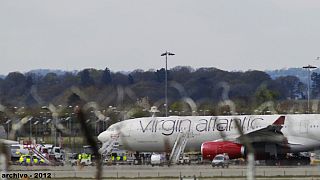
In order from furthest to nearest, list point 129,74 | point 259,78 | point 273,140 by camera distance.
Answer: point 259,78 < point 129,74 < point 273,140

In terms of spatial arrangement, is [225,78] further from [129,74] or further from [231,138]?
[231,138]

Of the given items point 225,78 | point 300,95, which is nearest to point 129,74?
point 225,78

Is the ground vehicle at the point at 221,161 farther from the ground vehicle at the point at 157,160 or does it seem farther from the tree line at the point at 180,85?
the ground vehicle at the point at 157,160

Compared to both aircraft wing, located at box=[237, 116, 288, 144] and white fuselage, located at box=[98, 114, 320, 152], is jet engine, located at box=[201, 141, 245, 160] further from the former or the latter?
aircraft wing, located at box=[237, 116, 288, 144]

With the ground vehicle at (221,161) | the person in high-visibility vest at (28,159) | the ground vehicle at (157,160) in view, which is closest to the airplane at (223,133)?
the ground vehicle at (221,161)

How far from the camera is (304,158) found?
6181 cm

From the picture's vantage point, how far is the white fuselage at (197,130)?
201 feet

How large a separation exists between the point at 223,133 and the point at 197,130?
4.58 metres

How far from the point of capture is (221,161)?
57.3 meters

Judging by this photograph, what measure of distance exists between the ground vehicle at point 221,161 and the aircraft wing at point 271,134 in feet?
10.9

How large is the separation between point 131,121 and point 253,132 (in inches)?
413

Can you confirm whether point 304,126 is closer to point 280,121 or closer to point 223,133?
point 280,121

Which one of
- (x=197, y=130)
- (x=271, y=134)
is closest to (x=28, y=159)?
(x=197, y=130)

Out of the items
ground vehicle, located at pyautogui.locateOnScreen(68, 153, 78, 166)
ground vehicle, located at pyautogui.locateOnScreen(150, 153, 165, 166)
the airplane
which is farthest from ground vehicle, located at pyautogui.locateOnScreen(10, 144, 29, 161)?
ground vehicle, located at pyautogui.locateOnScreen(150, 153, 165, 166)
